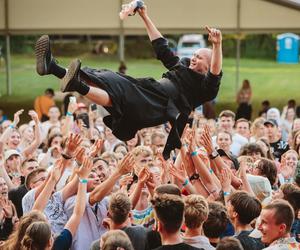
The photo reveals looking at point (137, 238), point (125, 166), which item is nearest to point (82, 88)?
point (125, 166)

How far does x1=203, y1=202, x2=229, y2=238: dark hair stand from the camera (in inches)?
209

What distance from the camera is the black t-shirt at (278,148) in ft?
32.7

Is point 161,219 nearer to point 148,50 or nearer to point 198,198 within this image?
point 198,198

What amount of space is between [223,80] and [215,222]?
16.7 meters

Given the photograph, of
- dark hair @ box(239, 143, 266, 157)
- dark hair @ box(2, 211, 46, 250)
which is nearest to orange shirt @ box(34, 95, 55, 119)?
dark hair @ box(239, 143, 266, 157)

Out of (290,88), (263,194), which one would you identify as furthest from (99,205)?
(290,88)

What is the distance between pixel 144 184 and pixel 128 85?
896mm

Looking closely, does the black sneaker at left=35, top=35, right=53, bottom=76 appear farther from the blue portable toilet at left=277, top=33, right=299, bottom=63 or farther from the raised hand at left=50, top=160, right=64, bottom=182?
the blue portable toilet at left=277, top=33, right=299, bottom=63

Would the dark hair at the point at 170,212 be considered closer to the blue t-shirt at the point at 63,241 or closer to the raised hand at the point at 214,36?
the blue t-shirt at the point at 63,241

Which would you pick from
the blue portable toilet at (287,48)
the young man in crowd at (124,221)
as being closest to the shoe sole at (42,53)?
the young man in crowd at (124,221)

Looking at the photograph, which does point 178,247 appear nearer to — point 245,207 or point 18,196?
point 245,207

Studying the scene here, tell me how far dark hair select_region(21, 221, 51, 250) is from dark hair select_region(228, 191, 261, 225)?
1388 millimetres

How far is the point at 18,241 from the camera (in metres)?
5.03

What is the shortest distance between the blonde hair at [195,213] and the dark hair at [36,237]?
0.95m
